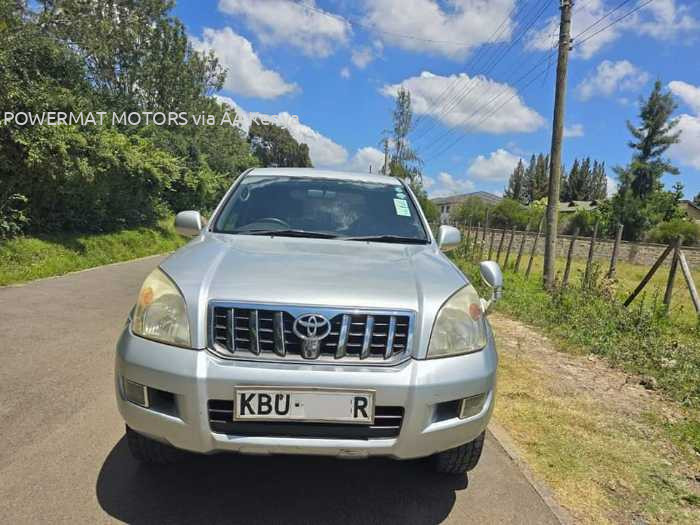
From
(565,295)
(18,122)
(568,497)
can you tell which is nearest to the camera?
(568,497)

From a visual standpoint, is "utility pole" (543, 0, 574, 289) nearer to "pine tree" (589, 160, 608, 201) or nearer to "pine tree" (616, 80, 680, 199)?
"pine tree" (616, 80, 680, 199)

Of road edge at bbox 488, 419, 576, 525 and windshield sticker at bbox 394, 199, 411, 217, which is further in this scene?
windshield sticker at bbox 394, 199, 411, 217

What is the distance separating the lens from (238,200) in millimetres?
3275

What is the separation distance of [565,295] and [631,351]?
2.33m

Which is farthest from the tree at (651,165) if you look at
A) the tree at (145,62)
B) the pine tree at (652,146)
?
the tree at (145,62)

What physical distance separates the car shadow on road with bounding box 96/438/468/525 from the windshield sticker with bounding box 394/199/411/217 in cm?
161

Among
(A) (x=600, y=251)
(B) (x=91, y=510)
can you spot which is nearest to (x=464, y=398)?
(B) (x=91, y=510)

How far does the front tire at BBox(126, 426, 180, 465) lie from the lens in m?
2.35

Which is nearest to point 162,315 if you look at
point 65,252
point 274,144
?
point 65,252

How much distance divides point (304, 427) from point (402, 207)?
1.90 m

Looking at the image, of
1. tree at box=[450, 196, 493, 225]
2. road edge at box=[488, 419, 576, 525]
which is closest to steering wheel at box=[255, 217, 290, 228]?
road edge at box=[488, 419, 576, 525]

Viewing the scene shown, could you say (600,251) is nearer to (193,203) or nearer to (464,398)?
(193,203)

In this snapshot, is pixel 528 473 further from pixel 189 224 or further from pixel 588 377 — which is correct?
pixel 189 224

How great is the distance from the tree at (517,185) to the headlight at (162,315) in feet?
336
